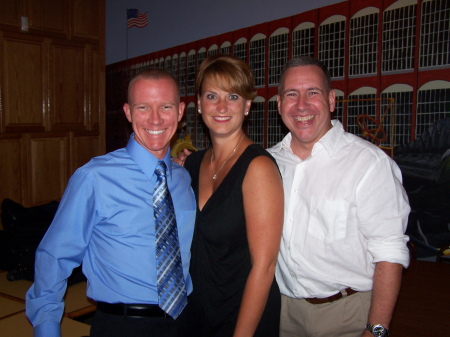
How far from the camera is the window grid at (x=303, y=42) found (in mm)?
2797

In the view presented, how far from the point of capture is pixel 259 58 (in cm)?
313

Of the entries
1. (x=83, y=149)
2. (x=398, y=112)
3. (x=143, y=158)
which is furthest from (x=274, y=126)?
(x=83, y=149)

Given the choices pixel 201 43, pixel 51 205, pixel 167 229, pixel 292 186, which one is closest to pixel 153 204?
pixel 167 229

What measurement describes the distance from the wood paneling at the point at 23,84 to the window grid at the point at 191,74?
5.58ft

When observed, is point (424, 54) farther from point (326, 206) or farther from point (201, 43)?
point (201, 43)

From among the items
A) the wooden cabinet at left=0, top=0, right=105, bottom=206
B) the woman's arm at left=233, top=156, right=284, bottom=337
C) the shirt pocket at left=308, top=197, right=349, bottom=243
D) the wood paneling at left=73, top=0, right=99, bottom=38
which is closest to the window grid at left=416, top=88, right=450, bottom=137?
the shirt pocket at left=308, top=197, right=349, bottom=243

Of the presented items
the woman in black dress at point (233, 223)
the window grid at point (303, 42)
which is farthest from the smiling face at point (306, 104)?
the window grid at point (303, 42)

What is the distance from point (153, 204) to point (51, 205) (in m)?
2.00

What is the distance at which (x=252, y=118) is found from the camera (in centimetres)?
319

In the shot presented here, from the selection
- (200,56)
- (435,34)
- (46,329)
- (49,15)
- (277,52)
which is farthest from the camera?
(49,15)

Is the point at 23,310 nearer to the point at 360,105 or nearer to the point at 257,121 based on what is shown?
the point at 257,121

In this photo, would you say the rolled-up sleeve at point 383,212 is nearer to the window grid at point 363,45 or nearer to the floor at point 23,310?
the floor at point 23,310

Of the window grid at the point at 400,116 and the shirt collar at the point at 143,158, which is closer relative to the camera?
the shirt collar at the point at 143,158

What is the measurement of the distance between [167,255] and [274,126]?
1.90 metres
